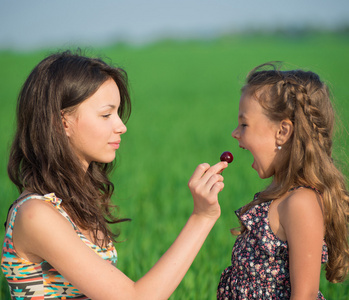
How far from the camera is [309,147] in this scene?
7.47 feet

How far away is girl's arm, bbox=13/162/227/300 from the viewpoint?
200cm

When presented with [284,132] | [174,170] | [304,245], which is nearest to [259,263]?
[304,245]

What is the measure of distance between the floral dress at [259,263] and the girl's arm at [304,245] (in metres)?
0.11

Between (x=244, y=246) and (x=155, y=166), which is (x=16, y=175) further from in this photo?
(x=155, y=166)

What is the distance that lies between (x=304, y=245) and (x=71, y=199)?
3.57ft

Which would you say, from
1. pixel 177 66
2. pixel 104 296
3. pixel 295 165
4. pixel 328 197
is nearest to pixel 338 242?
pixel 328 197

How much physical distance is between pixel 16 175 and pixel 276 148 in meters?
1.30

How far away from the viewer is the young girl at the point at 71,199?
2.01 metres

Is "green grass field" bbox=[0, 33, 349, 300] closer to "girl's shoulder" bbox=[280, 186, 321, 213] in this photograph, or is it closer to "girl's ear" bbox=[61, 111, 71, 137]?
"girl's shoulder" bbox=[280, 186, 321, 213]

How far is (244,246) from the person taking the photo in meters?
2.39

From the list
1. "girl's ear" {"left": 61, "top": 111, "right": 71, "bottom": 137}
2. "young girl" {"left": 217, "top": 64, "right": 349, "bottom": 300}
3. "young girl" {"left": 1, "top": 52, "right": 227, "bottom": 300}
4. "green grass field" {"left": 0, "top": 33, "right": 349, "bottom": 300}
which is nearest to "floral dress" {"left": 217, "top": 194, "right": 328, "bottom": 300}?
"young girl" {"left": 217, "top": 64, "right": 349, "bottom": 300}

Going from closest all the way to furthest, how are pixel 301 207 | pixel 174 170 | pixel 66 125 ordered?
1. pixel 301 207
2. pixel 66 125
3. pixel 174 170

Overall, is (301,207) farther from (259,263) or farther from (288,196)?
(259,263)

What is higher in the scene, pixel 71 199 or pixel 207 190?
pixel 207 190
